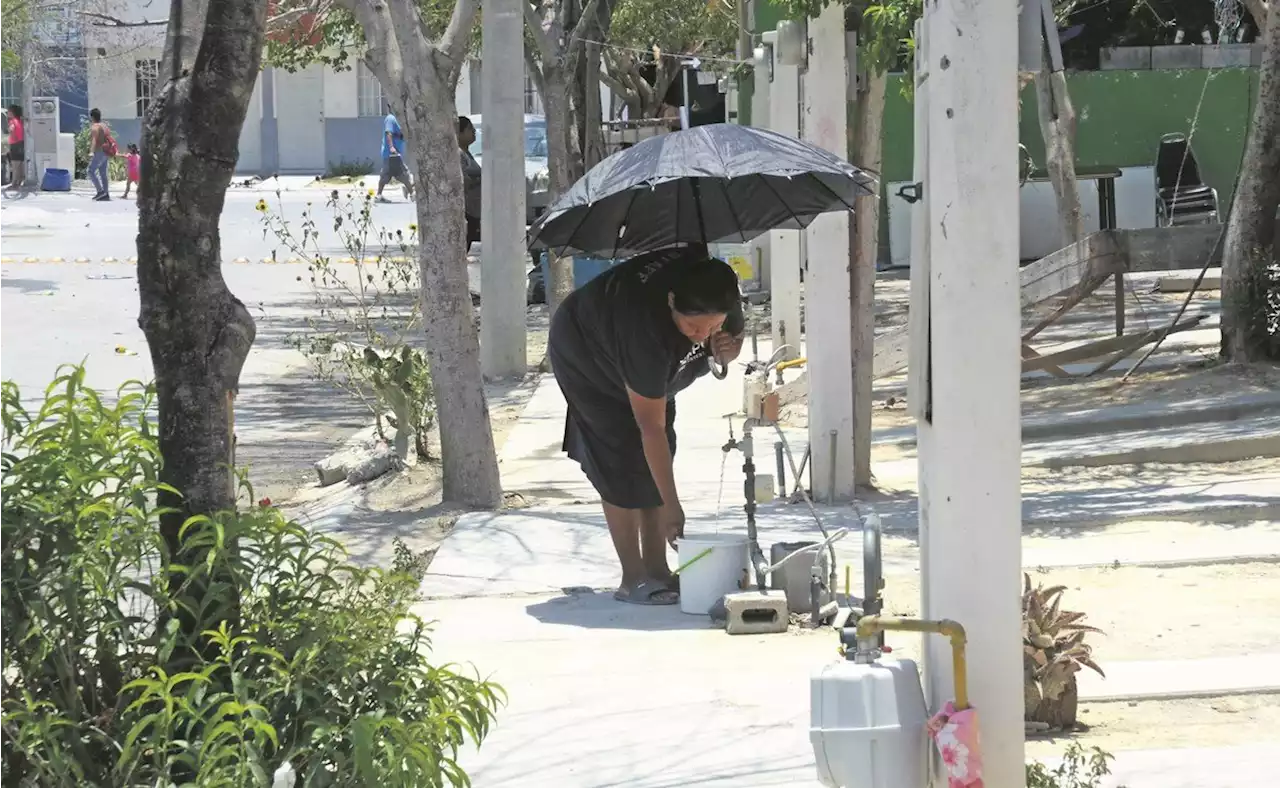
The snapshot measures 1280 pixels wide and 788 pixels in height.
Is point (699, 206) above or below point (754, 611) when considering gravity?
above

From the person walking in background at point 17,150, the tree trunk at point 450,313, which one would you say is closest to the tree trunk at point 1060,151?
the tree trunk at point 450,313

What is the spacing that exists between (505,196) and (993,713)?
10.0m

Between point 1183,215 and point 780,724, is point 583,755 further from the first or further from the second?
point 1183,215

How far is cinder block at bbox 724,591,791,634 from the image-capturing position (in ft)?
21.0

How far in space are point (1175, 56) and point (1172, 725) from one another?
23295 millimetres

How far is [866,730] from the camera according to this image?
385 cm

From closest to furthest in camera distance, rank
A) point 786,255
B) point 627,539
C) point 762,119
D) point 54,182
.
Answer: point 627,539
point 786,255
point 762,119
point 54,182

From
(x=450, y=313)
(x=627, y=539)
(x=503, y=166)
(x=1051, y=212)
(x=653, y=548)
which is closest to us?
(x=627, y=539)

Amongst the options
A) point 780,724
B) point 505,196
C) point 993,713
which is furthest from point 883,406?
point 993,713

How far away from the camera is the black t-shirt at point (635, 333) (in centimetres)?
645

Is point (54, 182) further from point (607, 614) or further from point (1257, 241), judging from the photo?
point (607, 614)

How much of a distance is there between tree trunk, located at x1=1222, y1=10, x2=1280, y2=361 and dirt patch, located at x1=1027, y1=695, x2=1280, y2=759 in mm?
6468

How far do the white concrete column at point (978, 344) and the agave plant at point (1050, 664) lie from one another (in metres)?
1.16

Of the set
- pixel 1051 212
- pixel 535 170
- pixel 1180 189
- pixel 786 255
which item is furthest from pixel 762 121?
pixel 535 170
